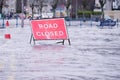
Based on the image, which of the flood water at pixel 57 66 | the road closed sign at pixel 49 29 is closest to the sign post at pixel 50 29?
the road closed sign at pixel 49 29

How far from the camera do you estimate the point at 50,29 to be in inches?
1083

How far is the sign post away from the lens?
27.4 meters

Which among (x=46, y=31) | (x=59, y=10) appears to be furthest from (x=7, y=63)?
(x=59, y=10)

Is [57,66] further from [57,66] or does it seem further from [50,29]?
[50,29]

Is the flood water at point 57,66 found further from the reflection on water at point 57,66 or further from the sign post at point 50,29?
the sign post at point 50,29

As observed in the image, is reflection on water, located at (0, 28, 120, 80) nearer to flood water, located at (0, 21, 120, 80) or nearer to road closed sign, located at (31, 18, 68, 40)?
flood water, located at (0, 21, 120, 80)

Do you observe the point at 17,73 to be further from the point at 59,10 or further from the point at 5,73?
the point at 59,10

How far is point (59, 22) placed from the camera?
27609 millimetres

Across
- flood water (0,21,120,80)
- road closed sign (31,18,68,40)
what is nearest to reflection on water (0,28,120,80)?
flood water (0,21,120,80)

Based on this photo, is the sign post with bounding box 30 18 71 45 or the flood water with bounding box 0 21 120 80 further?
the sign post with bounding box 30 18 71 45

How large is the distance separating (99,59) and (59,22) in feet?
28.7

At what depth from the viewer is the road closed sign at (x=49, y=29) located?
2742 cm

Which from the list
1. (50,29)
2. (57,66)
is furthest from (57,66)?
(50,29)

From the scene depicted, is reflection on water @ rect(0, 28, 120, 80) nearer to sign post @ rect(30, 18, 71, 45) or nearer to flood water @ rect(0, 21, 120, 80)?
flood water @ rect(0, 21, 120, 80)
